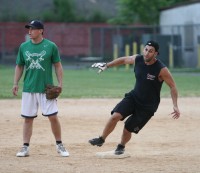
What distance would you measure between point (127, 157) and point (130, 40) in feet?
108

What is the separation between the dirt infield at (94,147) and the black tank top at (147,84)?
80 cm

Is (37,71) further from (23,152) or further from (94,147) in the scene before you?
(94,147)

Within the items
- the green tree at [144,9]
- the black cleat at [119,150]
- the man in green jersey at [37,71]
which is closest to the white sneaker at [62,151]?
the man in green jersey at [37,71]

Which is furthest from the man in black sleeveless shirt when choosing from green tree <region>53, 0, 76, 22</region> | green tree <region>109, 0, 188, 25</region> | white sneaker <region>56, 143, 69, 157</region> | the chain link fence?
green tree <region>53, 0, 76, 22</region>

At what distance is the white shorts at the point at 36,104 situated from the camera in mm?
10219

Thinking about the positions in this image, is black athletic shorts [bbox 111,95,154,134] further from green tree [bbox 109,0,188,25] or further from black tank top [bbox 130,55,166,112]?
green tree [bbox 109,0,188,25]

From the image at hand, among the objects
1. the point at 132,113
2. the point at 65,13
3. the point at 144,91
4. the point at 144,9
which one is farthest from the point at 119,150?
the point at 65,13

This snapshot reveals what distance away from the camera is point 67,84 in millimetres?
27203

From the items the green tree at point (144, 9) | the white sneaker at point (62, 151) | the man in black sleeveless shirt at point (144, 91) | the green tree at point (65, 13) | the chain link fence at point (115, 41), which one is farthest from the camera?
the green tree at point (65, 13)

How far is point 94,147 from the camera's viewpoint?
11406 millimetres

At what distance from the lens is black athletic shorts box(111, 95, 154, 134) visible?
1014 cm

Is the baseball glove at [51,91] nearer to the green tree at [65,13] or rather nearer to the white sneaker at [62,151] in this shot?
the white sneaker at [62,151]

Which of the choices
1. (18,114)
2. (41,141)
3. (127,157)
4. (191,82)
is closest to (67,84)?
(191,82)

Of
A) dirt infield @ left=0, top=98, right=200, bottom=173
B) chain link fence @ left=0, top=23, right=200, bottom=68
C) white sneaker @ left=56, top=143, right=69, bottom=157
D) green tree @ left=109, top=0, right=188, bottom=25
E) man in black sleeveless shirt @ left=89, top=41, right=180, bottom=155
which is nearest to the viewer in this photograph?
dirt infield @ left=0, top=98, right=200, bottom=173
